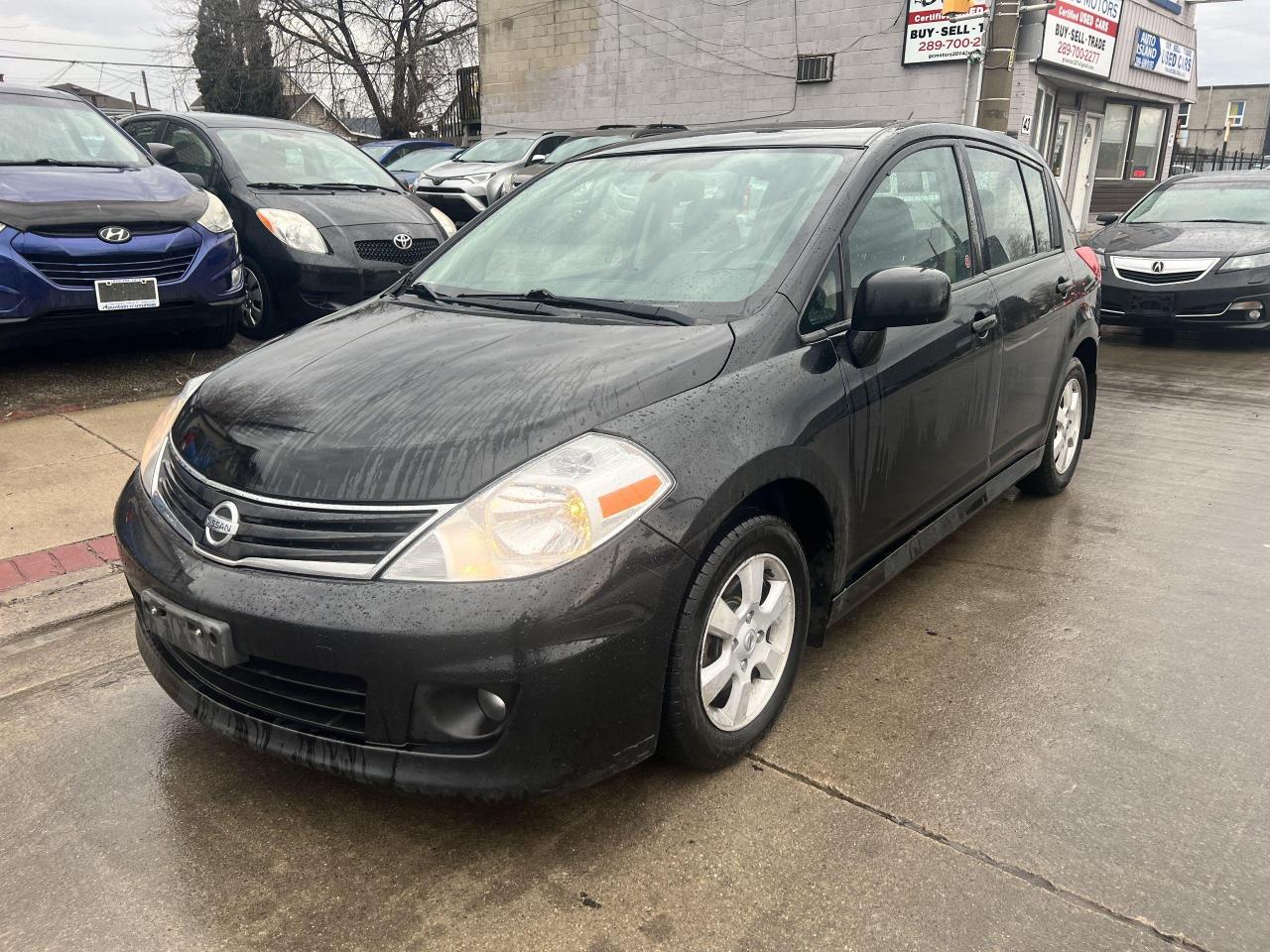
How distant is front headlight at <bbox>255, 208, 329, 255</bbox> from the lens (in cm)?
675

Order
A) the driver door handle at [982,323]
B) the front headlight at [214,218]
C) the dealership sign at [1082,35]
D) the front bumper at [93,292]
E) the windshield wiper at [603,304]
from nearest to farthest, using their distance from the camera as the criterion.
→ the windshield wiper at [603,304] → the driver door handle at [982,323] → the front bumper at [93,292] → the front headlight at [214,218] → the dealership sign at [1082,35]

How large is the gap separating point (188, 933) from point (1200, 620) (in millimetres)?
3331

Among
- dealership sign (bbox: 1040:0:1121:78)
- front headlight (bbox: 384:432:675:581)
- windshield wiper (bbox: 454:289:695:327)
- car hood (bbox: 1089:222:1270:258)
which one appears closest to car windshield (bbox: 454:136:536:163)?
car hood (bbox: 1089:222:1270:258)

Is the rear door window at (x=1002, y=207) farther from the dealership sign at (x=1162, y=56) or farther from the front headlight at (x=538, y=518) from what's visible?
the dealership sign at (x=1162, y=56)

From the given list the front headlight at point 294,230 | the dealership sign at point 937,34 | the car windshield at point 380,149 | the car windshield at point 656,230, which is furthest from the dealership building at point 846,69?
the car windshield at point 656,230

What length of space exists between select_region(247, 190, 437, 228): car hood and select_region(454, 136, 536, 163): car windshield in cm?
656

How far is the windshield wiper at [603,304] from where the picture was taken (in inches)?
108

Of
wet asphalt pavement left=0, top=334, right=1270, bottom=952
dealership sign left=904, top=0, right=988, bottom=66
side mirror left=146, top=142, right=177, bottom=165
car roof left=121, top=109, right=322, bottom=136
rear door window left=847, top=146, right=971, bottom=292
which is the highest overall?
dealership sign left=904, top=0, right=988, bottom=66

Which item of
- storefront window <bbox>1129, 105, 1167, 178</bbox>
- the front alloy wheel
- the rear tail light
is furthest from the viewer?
storefront window <bbox>1129, 105, 1167, 178</bbox>

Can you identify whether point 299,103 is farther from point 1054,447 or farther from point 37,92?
point 1054,447

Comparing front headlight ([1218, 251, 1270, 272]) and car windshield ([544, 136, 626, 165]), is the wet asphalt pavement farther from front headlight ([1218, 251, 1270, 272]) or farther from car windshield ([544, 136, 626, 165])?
car windshield ([544, 136, 626, 165])

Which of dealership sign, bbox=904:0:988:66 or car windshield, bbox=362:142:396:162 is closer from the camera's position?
dealership sign, bbox=904:0:988:66

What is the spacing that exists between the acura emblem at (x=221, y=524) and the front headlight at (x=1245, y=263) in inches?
353

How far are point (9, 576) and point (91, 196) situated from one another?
9.38 feet
